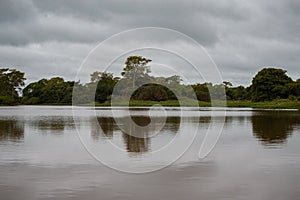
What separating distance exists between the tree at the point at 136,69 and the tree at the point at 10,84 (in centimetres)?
3004

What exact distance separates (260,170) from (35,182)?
5.53 meters

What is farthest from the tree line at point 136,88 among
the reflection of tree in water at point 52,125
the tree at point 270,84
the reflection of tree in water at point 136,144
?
the reflection of tree in water at point 136,144

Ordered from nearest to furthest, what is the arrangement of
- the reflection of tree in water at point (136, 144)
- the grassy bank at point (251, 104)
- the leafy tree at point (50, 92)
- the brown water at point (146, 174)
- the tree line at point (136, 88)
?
the brown water at point (146, 174) < the reflection of tree in water at point (136, 144) < the grassy bank at point (251, 104) < the tree line at point (136, 88) < the leafy tree at point (50, 92)

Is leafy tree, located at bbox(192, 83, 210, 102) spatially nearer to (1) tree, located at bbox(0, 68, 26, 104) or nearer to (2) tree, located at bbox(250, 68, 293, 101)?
(2) tree, located at bbox(250, 68, 293, 101)

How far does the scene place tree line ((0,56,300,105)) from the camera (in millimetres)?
71000

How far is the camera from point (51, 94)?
328 ft

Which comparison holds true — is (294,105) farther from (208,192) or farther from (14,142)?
(208,192)

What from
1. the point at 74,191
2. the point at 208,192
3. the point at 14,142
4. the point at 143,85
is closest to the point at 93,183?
the point at 74,191

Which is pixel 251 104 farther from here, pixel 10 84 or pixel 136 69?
pixel 10 84

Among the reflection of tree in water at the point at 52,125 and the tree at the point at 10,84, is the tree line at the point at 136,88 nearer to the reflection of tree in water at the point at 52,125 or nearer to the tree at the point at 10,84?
the tree at the point at 10,84

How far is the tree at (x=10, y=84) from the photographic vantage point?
91.3 meters

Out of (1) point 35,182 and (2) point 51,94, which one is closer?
(1) point 35,182

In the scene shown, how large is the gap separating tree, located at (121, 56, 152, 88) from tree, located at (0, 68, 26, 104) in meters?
30.0

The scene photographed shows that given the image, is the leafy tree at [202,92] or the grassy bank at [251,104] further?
the leafy tree at [202,92]
